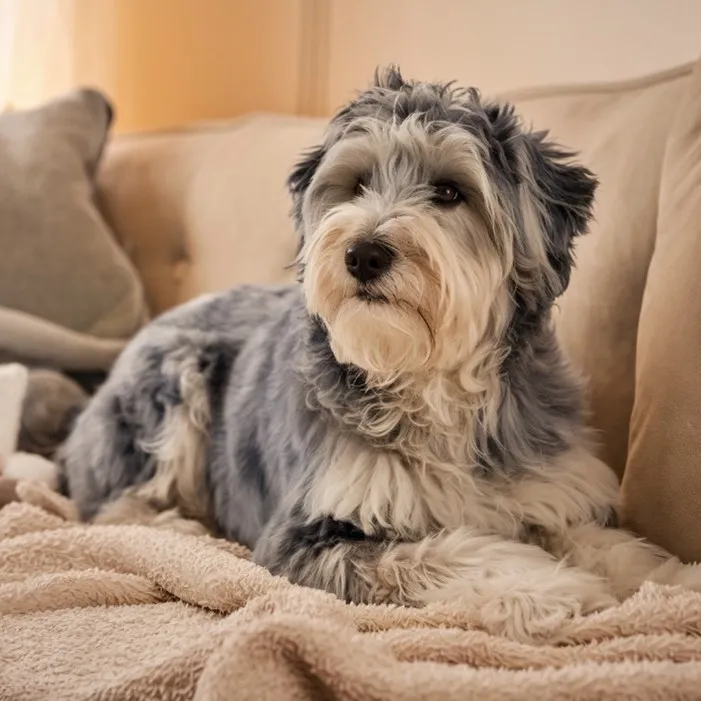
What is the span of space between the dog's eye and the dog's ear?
4.2 inches

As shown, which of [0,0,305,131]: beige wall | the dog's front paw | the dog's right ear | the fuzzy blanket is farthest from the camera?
[0,0,305,131]: beige wall

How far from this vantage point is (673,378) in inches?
58.1

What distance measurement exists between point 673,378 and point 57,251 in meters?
1.84

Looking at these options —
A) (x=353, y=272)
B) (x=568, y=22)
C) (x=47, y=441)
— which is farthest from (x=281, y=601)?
(x=568, y=22)

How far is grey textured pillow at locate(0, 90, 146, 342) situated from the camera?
8.70ft

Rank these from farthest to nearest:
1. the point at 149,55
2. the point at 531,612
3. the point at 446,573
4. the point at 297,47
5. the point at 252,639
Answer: the point at 149,55 < the point at 297,47 < the point at 446,573 < the point at 531,612 < the point at 252,639

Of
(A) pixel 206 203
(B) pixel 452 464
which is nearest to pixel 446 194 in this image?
(B) pixel 452 464

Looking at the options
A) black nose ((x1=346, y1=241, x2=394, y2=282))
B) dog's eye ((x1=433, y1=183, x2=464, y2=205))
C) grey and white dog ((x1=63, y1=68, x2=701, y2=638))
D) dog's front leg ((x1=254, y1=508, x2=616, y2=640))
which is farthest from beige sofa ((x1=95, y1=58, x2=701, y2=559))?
black nose ((x1=346, y1=241, x2=394, y2=282))

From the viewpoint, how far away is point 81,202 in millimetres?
2752

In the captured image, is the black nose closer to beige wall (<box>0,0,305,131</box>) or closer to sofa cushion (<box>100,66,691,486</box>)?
sofa cushion (<box>100,66,691,486</box>)

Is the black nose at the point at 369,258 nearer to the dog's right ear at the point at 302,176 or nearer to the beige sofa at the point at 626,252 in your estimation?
the dog's right ear at the point at 302,176

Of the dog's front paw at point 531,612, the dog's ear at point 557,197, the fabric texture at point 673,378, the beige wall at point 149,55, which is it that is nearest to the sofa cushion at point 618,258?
the fabric texture at point 673,378

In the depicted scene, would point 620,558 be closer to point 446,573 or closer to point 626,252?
point 446,573

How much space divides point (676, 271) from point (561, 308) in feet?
1.32
